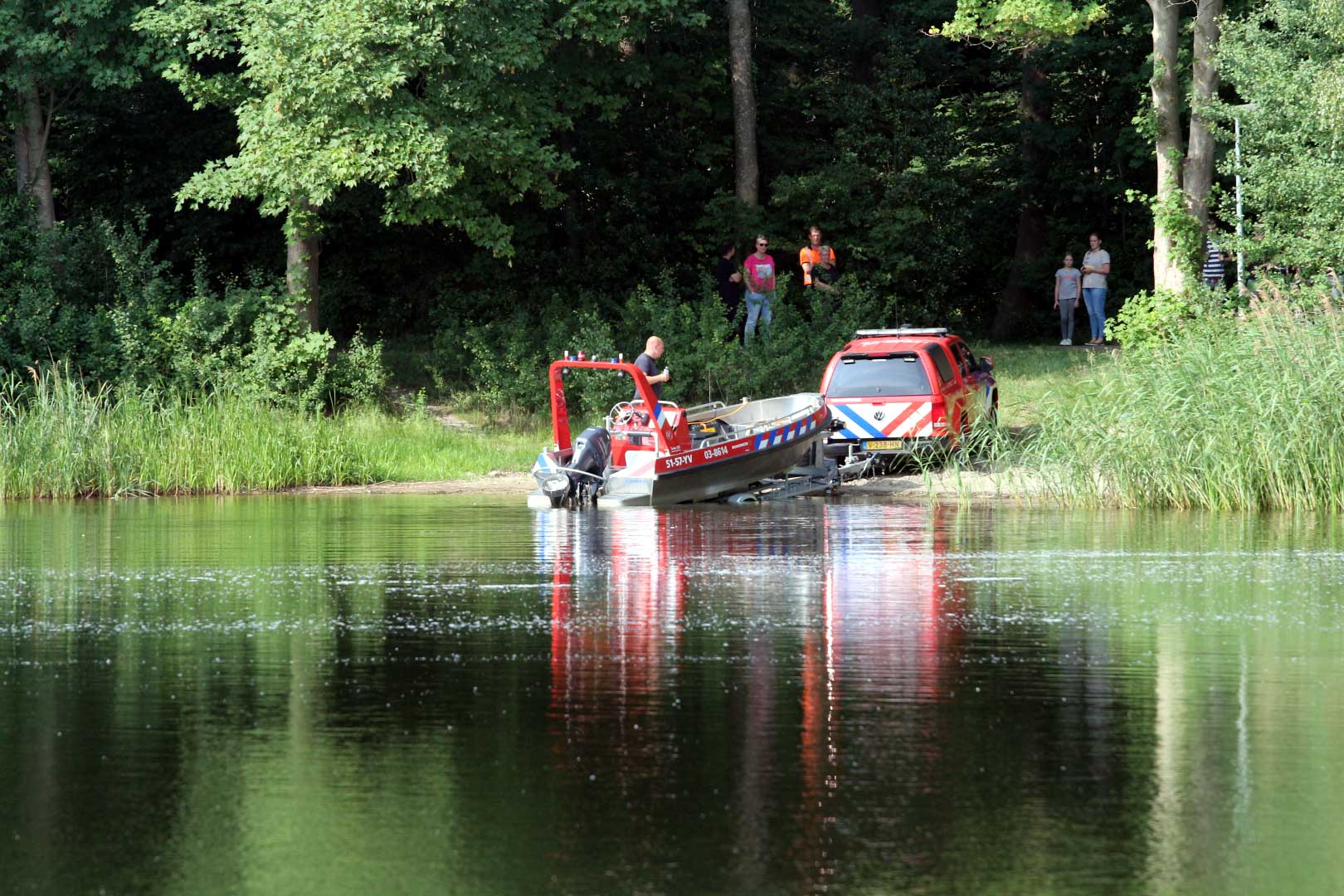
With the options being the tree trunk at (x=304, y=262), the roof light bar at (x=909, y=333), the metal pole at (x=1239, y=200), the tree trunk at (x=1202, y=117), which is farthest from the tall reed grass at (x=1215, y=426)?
the tree trunk at (x=304, y=262)

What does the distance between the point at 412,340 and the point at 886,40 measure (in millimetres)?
11922

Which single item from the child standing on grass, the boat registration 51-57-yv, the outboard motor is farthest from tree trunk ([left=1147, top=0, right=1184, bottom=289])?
the outboard motor

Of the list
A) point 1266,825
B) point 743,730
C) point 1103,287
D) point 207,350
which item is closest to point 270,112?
point 207,350

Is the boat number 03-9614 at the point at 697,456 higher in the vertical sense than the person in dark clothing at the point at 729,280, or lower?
lower

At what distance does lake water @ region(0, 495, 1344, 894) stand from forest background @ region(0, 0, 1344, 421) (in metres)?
13.7

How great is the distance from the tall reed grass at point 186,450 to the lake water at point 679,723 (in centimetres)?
867

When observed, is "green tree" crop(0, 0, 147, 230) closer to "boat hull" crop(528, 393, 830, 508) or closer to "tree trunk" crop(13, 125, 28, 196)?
"tree trunk" crop(13, 125, 28, 196)

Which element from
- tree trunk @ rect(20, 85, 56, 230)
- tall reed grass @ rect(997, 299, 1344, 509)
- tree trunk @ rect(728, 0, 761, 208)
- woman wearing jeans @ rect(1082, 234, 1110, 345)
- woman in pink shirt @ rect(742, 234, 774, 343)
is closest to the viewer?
tall reed grass @ rect(997, 299, 1344, 509)

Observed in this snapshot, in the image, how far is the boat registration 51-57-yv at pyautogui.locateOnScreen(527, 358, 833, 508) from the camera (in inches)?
886

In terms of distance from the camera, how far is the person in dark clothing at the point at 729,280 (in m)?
33.7

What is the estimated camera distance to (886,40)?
40438 millimetres

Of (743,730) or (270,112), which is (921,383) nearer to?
(270,112)

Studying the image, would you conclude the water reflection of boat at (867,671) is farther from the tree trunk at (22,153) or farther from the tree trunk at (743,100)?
the tree trunk at (743,100)

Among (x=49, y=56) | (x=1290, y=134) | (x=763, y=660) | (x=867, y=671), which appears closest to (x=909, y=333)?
(x=1290, y=134)
